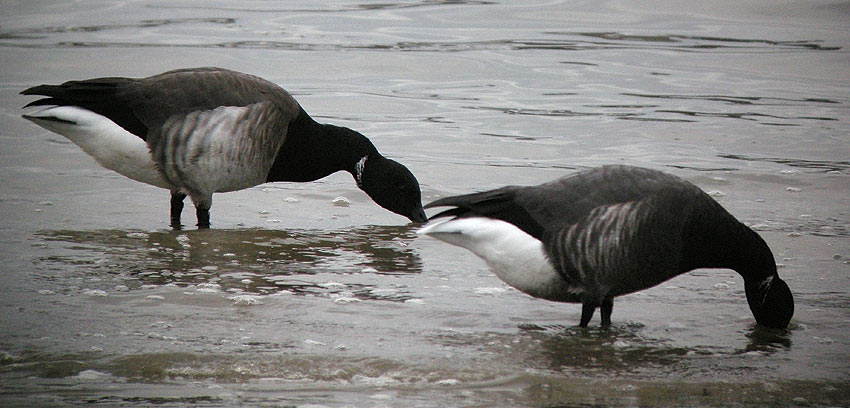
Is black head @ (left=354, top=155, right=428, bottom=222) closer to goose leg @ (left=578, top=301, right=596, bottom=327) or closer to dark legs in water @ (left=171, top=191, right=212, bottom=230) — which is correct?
dark legs in water @ (left=171, top=191, right=212, bottom=230)

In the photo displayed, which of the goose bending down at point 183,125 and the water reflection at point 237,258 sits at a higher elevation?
the goose bending down at point 183,125

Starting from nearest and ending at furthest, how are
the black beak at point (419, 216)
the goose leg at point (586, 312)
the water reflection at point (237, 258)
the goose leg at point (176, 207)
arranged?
the goose leg at point (586, 312), the water reflection at point (237, 258), the goose leg at point (176, 207), the black beak at point (419, 216)

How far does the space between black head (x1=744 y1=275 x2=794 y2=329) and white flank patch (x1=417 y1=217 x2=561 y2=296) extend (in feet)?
3.81

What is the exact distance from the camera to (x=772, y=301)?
571 centimetres

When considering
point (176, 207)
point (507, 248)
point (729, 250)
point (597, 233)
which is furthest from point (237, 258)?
point (729, 250)

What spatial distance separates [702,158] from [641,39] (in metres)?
6.69

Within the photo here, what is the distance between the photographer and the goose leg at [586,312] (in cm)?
551

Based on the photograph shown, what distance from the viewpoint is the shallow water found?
4871 millimetres

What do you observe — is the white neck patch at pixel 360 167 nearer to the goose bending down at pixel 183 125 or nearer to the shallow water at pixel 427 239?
the shallow water at pixel 427 239

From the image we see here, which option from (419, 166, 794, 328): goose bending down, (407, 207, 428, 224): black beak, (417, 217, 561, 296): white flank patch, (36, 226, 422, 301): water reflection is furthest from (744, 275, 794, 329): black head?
(407, 207, 428, 224): black beak

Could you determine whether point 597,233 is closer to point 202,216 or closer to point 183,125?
point 183,125

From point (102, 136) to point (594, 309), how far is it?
385 cm

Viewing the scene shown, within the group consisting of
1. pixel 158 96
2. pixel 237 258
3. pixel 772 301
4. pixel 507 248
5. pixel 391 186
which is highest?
pixel 158 96

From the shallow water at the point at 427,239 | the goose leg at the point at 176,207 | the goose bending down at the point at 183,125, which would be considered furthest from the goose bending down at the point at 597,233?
the goose leg at the point at 176,207
